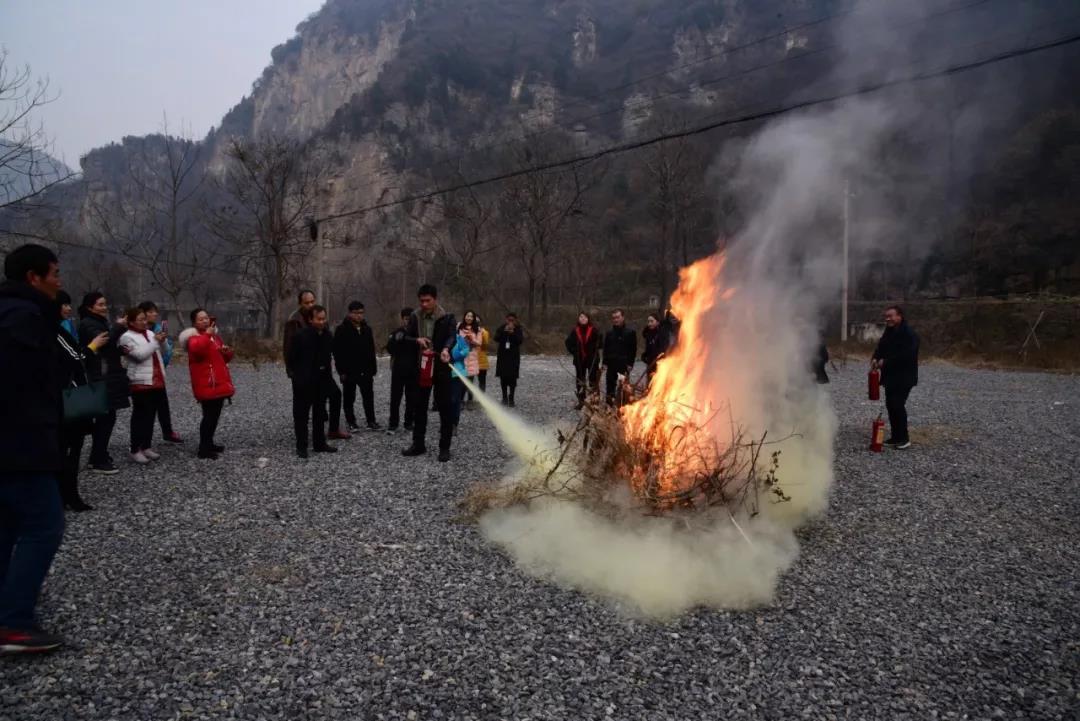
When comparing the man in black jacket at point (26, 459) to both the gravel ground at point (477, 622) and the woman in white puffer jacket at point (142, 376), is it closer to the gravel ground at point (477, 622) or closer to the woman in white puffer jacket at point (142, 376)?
the gravel ground at point (477, 622)

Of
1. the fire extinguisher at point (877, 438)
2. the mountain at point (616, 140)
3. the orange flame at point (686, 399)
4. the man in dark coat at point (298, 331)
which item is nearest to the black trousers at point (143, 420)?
the man in dark coat at point (298, 331)

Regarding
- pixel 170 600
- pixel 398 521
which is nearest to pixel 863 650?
pixel 398 521

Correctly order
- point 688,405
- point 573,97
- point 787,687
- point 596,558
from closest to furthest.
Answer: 1. point 787,687
2. point 596,558
3. point 688,405
4. point 573,97

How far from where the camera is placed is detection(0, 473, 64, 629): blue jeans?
3156 millimetres

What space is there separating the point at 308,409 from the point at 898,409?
8.08 meters

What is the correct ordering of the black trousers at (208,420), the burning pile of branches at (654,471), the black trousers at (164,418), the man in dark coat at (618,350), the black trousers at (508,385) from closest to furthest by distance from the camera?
the burning pile of branches at (654,471), the black trousers at (208,420), the black trousers at (164,418), the man in dark coat at (618,350), the black trousers at (508,385)

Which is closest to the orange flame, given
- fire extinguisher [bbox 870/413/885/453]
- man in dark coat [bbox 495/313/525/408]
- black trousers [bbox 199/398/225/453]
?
fire extinguisher [bbox 870/413/885/453]

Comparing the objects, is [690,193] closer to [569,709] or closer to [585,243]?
[585,243]

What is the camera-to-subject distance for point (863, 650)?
3434 mm

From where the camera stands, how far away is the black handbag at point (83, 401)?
516cm

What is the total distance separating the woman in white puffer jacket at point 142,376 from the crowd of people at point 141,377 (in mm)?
15

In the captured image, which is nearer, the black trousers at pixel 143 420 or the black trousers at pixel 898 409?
the black trousers at pixel 143 420

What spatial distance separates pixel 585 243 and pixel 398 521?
121 feet

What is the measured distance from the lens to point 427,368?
8.27 m
